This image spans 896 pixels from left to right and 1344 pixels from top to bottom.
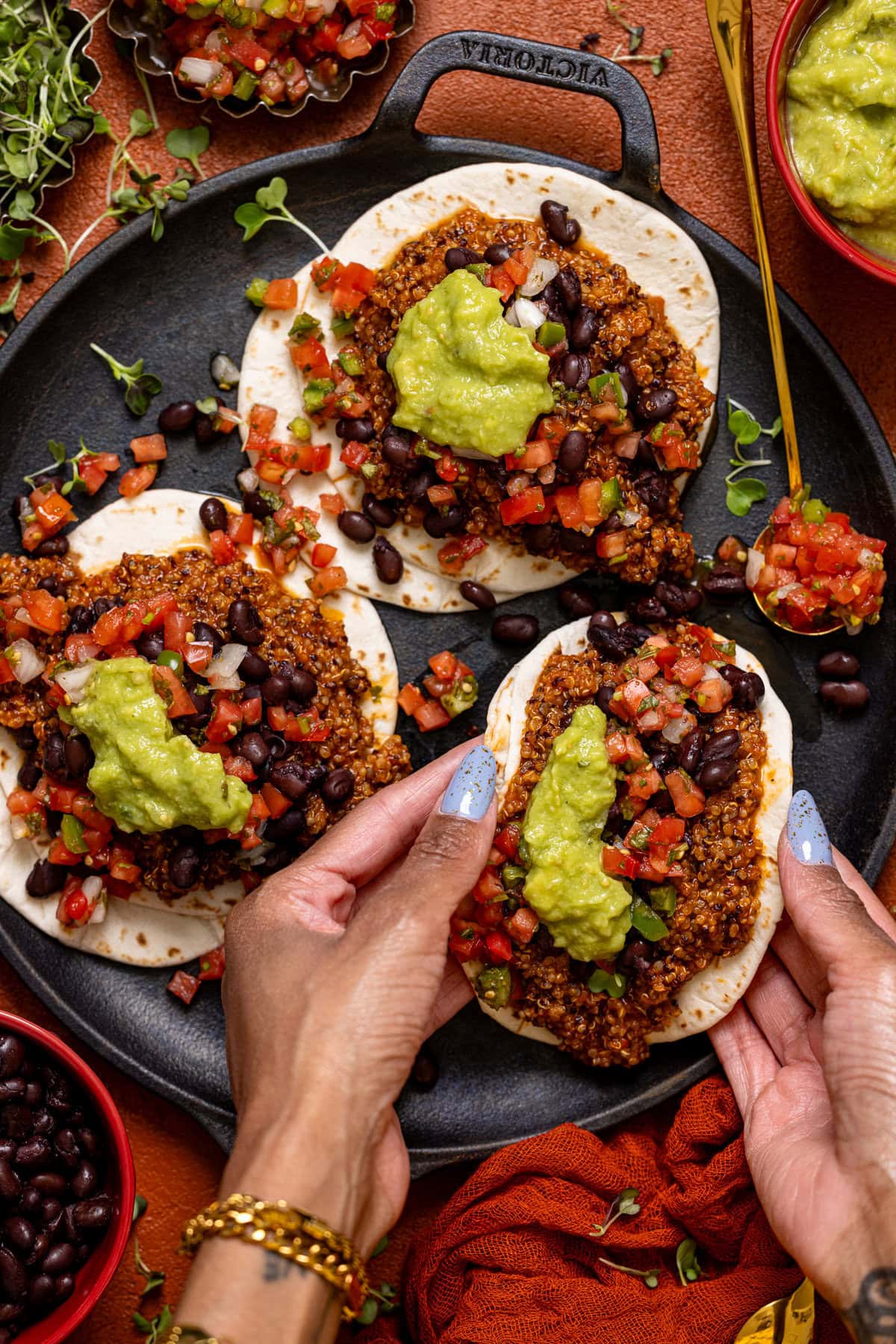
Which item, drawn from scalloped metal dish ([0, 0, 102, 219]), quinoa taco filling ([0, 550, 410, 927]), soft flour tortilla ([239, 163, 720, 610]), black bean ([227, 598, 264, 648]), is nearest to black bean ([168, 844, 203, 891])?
quinoa taco filling ([0, 550, 410, 927])

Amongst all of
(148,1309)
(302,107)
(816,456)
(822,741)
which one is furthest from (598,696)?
(148,1309)

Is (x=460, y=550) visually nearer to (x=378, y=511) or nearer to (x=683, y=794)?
(x=378, y=511)

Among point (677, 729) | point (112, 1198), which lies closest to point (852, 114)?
point (677, 729)

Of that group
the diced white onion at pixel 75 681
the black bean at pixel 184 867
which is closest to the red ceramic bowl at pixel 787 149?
the diced white onion at pixel 75 681

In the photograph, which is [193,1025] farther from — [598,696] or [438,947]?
[598,696]

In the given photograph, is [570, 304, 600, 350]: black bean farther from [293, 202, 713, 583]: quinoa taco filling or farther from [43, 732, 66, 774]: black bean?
[43, 732, 66, 774]: black bean

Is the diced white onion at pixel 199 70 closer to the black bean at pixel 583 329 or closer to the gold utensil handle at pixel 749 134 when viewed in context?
the black bean at pixel 583 329
